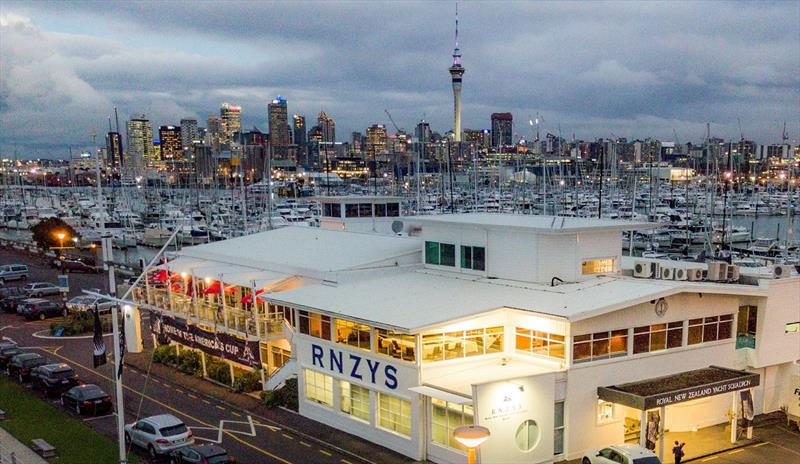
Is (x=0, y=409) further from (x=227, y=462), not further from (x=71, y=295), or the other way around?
(x=71, y=295)

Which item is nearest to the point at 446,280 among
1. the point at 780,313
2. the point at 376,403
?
the point at 376,403

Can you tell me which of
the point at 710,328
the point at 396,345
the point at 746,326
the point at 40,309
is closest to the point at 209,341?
the point at 396,345

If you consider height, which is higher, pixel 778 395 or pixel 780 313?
pixel 780 313

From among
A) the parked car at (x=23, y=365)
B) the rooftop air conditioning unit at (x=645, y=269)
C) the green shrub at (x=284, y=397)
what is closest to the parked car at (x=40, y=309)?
the parked car at (x=23, y=365)

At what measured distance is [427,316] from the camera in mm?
24484

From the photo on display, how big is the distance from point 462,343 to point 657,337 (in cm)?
766

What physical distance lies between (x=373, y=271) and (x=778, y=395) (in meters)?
19.3

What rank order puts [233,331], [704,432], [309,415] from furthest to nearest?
1. [233,331]
2. [309,415]
3. [704,432]

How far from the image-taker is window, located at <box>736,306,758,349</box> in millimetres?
28266

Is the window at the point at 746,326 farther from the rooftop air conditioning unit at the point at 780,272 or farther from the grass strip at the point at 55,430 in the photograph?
the grass strip at the point at 55,430

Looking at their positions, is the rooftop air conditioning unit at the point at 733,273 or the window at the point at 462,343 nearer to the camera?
the window at the point at 462,343

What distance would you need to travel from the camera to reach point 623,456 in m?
21.4

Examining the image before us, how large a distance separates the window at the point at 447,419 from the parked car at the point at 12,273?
54.5 m

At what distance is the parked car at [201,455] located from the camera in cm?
2238
